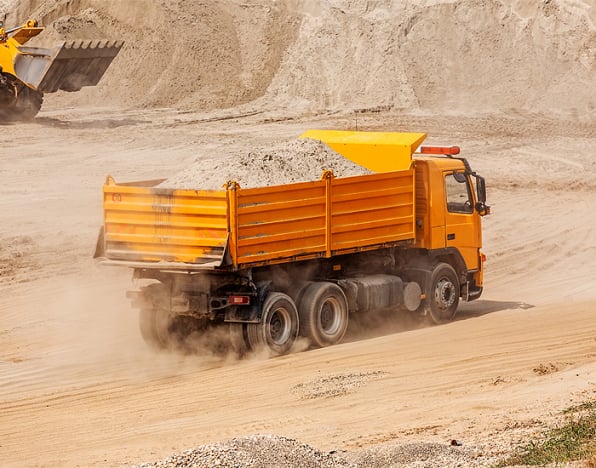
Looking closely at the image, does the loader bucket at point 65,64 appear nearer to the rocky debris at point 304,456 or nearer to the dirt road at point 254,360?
the dirt road at point 254,360

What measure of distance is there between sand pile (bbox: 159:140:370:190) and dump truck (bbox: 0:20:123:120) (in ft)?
62.4

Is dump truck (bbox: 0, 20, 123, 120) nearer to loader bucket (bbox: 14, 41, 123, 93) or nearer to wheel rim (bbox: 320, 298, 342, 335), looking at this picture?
loader bucket (bbox: 14, 41, 123, 93)

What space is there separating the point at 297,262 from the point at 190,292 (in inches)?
65.8

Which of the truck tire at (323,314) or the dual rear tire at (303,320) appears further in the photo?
the truck tire at (323,314)

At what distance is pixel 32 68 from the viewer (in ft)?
115

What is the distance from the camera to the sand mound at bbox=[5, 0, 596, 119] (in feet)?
134

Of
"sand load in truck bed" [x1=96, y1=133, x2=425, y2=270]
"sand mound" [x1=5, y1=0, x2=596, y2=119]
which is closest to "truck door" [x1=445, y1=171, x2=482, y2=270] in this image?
"sand load in truck bed" [x1=96, y1=133, x2=425, y2=270]

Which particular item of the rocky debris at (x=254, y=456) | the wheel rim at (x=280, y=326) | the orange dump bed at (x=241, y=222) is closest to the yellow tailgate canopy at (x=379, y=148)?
the orange dump bed at (x=241, y=222)

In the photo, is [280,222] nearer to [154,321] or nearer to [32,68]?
[154,321]

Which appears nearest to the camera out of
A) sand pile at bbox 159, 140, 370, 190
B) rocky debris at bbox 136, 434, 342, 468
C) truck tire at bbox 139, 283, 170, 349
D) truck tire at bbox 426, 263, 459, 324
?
rocky debris at bbox 136, 434, 342, 468

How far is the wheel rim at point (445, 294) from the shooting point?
18.1 metres

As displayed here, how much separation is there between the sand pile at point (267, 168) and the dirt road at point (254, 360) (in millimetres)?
2339

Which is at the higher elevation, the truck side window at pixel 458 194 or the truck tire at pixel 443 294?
the truck side window at pixel 458 194

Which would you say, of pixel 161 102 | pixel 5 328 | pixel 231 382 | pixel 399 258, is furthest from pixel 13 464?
pixel 161 102
